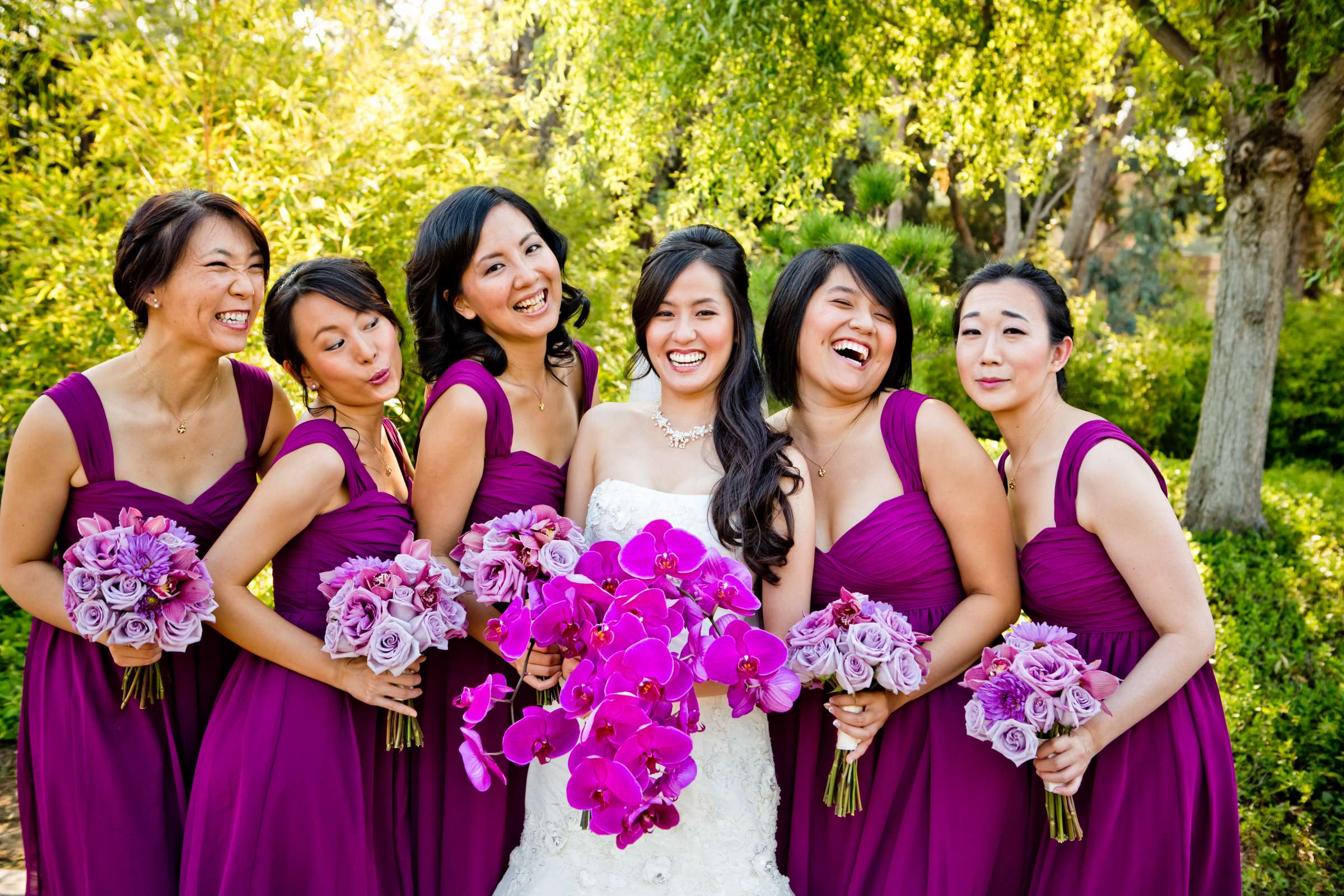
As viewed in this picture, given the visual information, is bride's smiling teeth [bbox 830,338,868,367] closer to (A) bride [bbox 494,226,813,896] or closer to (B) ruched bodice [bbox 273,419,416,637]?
(A) bride [bbox 494,226,813,896]

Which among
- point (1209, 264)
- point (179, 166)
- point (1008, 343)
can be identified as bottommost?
point (1008, 343)

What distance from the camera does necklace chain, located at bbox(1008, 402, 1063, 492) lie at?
3.14 meters

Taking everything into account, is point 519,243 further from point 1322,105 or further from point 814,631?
point 1322,105

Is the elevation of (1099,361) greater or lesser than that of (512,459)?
greater

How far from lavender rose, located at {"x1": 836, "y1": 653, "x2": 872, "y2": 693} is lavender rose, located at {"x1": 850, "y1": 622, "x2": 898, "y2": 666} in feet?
0.05

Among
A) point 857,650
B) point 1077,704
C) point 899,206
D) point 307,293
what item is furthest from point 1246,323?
point 899,206

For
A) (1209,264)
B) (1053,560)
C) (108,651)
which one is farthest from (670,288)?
(1209,264)

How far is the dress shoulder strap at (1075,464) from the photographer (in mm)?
2916

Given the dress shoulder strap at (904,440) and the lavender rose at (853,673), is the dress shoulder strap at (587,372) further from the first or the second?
the lavender rose at (853,673)

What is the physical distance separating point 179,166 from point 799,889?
6.09 meters

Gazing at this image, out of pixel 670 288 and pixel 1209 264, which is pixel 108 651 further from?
pixel 1209 264

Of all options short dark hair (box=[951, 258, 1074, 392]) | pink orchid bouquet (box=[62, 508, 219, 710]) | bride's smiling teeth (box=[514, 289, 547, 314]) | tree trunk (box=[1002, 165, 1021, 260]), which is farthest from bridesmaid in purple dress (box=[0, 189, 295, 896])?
tree trunk (box=[1002, 165, 1021, 260])

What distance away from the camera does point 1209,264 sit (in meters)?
29.7

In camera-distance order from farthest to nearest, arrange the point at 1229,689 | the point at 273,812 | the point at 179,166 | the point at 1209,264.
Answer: the point at 1209,264 < the point at 179,166 < the point at 1229,689 < the point at 273,812
